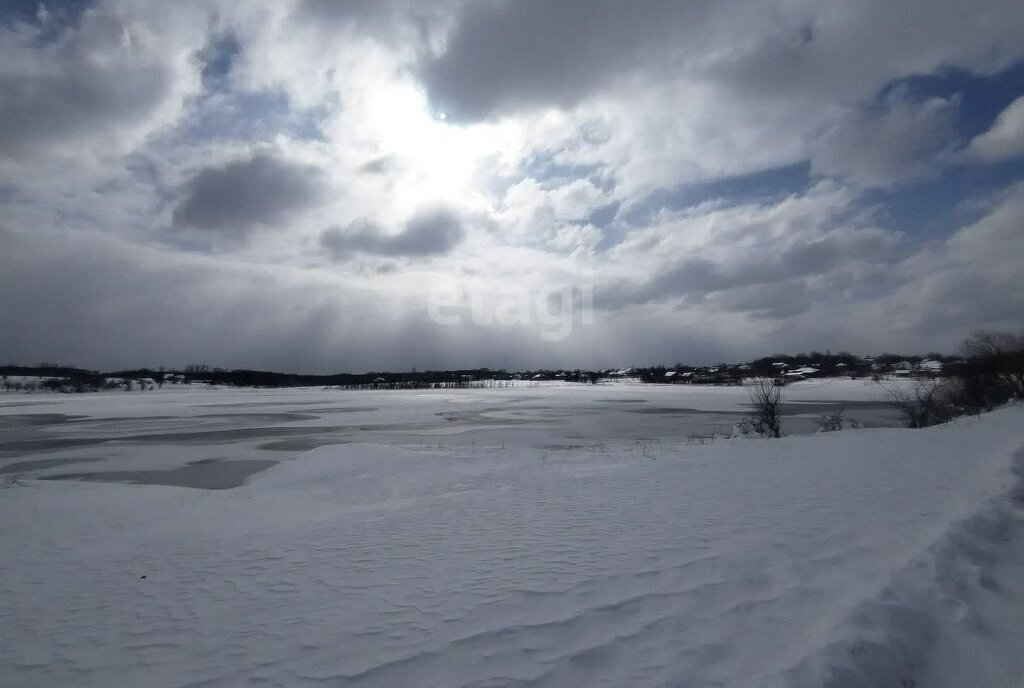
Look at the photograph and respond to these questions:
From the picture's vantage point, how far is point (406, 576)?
232 inches

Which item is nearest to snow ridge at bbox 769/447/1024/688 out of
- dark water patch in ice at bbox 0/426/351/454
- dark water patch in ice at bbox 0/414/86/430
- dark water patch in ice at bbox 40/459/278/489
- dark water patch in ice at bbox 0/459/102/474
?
dark water patch in ice at bbox 40/459/278/489

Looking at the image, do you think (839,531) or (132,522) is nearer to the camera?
(839,531)

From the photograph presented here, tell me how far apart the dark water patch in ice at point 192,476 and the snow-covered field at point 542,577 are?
5.23 ft

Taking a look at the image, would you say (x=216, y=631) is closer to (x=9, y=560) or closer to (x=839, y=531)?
(x=9, y=560)

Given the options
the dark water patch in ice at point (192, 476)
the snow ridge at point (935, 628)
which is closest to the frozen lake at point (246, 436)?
the dark water patch in ice at point (192, 476)

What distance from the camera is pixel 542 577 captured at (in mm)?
5555

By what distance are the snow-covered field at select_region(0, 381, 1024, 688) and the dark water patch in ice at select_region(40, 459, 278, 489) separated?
1.60m

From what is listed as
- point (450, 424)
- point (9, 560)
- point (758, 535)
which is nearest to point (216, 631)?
point (9, 560)

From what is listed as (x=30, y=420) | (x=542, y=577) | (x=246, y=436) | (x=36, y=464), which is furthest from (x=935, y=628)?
(x=30, y=420)

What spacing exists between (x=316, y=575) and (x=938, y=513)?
8.73 m

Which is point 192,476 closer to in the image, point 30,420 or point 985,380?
point 30,420

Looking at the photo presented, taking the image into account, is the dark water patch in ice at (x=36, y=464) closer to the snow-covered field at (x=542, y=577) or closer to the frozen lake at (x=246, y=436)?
the frozen lake at (x=246, y=436)

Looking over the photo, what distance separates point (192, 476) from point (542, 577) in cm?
1467

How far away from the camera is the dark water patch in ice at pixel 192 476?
14219 millimetres
